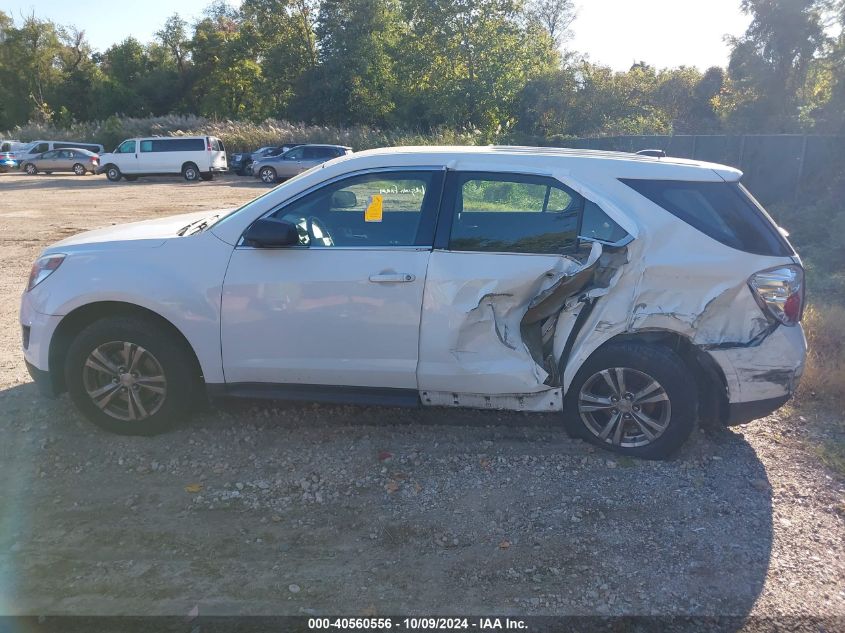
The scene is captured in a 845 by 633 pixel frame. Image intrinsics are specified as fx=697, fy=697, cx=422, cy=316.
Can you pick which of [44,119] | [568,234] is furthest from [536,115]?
[44,119]

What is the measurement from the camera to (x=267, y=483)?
13.2 feet

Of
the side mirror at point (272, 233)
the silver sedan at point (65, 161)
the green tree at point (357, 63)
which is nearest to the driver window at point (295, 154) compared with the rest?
the silver sedan at point (65, 161)

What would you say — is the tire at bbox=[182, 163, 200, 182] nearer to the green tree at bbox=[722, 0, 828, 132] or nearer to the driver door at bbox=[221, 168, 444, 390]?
the green tree at bbox=[722, 0, 828, 132]

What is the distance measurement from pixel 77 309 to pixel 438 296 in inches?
90.9

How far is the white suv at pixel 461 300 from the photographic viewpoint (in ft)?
13.3

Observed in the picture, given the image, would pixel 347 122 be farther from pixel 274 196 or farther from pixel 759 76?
pixel 274 196

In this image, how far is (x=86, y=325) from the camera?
4547mm

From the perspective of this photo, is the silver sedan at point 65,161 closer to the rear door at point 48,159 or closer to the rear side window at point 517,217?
the rear door at point 48,159

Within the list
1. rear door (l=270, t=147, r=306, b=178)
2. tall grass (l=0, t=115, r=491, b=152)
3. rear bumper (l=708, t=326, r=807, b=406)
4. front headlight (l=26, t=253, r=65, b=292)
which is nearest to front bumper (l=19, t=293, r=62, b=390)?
front headlight (l=26, t=253, r=65, b=292)

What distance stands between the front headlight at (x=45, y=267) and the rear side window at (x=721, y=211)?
11.8ft

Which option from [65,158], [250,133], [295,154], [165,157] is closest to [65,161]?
[65,158]

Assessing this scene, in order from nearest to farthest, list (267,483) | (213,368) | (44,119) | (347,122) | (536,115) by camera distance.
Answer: (267,483) → (213,368) → (536,115) → (347,122) → (44,119)

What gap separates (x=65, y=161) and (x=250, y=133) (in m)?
9.94

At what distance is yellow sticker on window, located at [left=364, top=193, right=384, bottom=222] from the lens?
434cm
